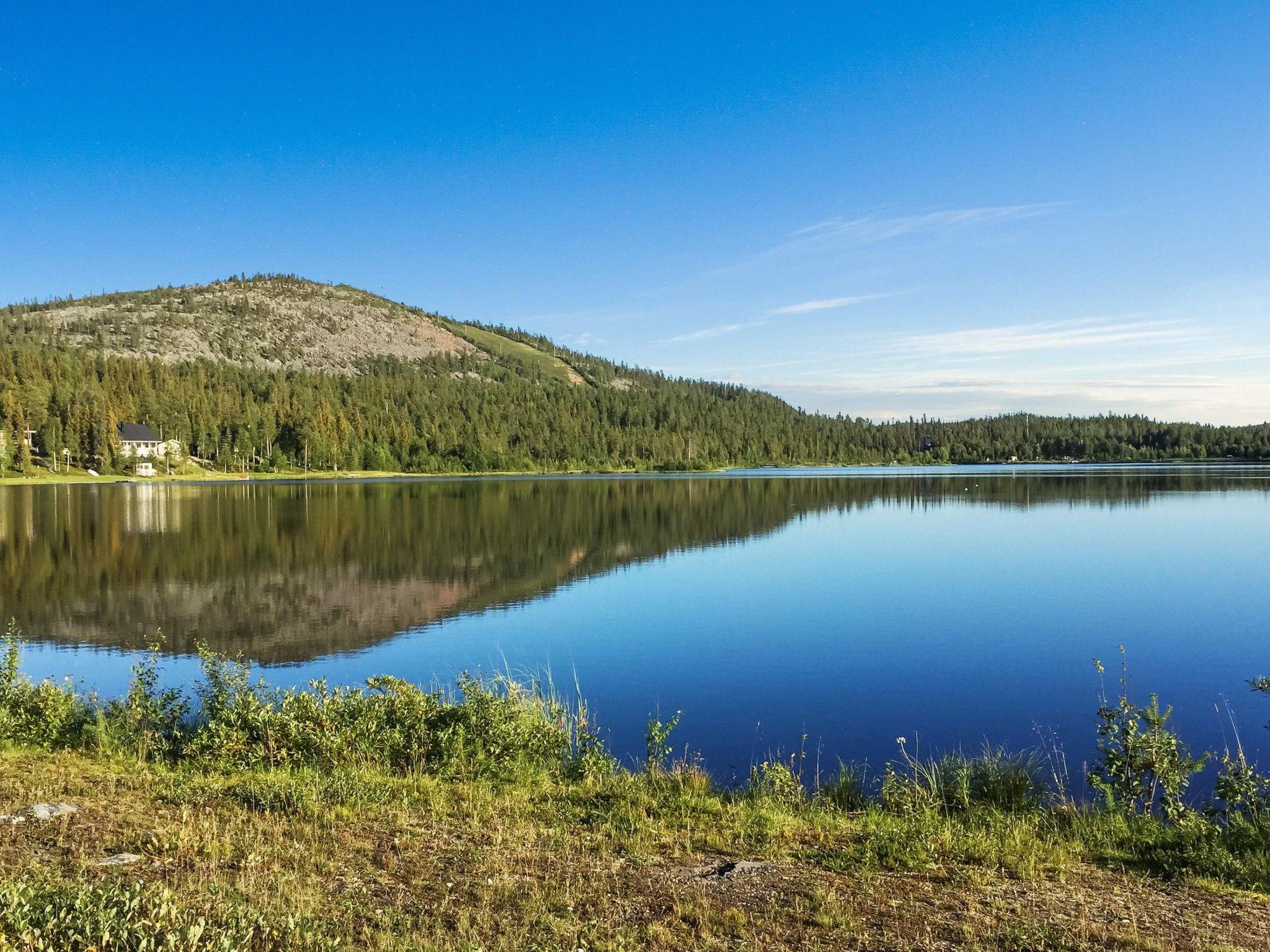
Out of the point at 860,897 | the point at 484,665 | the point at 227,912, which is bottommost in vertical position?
the point at 484,665

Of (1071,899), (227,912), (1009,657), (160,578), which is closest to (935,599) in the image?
(1009,657)

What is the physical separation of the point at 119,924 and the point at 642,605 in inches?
1033

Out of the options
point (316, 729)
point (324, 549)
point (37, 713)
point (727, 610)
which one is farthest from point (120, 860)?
point (324, 549)

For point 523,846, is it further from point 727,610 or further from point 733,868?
point 727,610

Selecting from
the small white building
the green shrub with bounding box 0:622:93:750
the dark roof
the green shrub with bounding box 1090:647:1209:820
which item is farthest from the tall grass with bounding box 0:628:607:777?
the dark roof

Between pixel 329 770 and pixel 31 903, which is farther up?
pixel 31 903

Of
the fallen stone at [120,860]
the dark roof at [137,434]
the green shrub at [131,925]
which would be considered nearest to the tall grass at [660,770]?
the fallen stone at [120,860]

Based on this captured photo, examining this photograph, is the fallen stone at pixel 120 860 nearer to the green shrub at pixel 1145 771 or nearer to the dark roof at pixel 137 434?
the green shrub at pixel 1145 771

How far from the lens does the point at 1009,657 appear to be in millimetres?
23453

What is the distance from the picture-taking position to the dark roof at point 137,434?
156 meters

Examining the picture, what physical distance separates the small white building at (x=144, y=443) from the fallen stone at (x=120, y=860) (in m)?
167

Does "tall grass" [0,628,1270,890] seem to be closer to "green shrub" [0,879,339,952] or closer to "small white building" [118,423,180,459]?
"green shrub" [0,879,339,952]

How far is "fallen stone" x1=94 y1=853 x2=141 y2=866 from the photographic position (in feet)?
28.4

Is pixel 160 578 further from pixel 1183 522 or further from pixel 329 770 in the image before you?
pixel 1183 522
